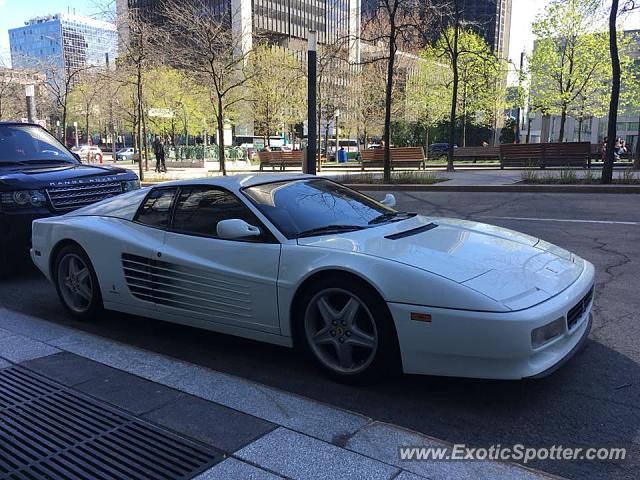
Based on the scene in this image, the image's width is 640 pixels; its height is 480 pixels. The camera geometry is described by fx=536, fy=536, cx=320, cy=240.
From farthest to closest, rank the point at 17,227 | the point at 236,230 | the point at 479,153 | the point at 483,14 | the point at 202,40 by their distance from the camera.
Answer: the point at 483,14 → the point at 479,153 → the point at 202,40 → the point at 17,227 → the point at 236,230

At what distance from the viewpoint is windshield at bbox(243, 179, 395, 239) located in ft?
12.7

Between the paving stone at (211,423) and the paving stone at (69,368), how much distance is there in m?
0.81

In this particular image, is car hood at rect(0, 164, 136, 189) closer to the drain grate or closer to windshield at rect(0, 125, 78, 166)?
windshield at rect(0, 125, 78, 166)

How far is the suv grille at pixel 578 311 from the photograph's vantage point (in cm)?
321

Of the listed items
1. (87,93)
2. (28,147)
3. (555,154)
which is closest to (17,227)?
(28,147)

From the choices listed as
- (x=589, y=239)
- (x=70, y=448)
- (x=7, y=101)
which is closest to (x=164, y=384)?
(x=70, y=448)

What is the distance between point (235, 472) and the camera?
2527 millimetres

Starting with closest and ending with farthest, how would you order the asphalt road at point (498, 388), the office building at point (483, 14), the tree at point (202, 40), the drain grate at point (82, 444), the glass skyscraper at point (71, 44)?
the drain grate at point (82, 444), the asphalt road at point (498, 388), the office building at point (483, 14), the tree at point (202, 40), the glass skyscraper at point (71, 44)

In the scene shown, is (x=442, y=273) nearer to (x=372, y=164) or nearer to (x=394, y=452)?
(x=394, y=452)

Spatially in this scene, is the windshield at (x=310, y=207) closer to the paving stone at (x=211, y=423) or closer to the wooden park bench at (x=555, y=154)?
the paving stone at (x=211, y=423)

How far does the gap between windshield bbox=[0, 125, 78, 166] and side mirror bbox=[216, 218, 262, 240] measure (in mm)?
4843

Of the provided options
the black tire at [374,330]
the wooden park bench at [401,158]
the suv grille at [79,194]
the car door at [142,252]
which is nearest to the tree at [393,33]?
the wooden park bench at [401,158]

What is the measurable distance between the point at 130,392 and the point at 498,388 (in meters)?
2.34

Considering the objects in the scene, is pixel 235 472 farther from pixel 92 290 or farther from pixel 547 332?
pixel 92 290
